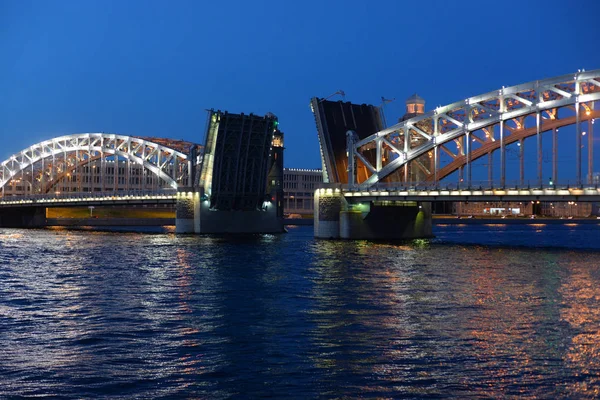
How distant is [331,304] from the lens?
31.7m

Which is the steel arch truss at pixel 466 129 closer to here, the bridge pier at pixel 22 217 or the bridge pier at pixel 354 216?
the bridge pier at pixel 354 216

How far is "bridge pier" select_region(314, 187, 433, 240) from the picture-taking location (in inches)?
3317

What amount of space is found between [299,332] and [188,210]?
72.5 m

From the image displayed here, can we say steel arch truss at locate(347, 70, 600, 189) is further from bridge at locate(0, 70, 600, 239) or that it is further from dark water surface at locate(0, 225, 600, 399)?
dark water surface at locate(0, 225, 600, 399)

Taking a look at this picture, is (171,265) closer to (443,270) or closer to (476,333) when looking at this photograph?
(443,270)

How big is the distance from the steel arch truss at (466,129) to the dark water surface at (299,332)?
26846 mm

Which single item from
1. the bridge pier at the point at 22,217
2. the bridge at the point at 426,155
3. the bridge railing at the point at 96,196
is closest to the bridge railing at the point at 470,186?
the bridge at the point at 426,155

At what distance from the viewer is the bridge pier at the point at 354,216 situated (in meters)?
84.2

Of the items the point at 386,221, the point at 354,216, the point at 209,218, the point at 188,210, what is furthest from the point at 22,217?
the point at 386,221

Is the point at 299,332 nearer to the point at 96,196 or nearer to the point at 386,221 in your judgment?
the point at 386,221

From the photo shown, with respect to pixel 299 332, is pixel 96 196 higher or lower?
higher

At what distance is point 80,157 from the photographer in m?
138

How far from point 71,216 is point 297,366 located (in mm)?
142059

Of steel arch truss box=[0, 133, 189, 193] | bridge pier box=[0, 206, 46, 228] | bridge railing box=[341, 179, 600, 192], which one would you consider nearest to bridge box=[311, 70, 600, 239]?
bridge railing box=[341, 179, 600, 192]
